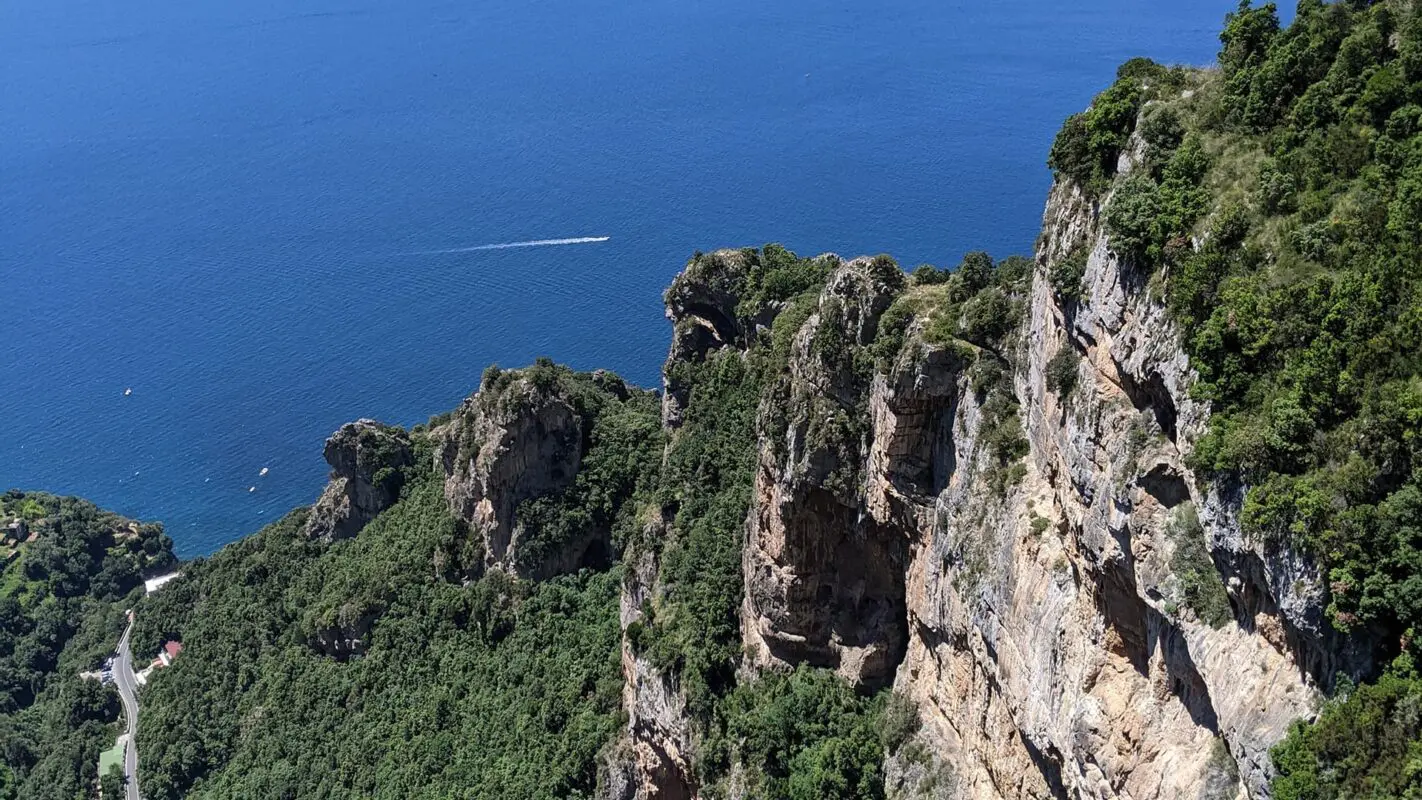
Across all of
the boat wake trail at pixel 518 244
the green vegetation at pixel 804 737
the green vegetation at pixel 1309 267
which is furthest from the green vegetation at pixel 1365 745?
the boat wake trail at pixel 518 244

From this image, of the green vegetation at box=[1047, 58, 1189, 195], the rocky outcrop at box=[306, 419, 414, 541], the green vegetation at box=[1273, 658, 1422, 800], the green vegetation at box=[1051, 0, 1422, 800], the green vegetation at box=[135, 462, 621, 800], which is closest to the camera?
the green vegetation at box=[1273, 658, 1422, 800]

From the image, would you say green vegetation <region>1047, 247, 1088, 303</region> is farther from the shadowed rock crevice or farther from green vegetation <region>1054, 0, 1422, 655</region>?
the shadowed rock crevice

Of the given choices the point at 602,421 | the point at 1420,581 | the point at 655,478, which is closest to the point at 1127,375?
the point at 1420,581

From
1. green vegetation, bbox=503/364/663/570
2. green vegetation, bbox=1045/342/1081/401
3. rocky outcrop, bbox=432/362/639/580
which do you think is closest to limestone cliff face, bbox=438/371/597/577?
rocky outcrop, bbox=432/362/639/580

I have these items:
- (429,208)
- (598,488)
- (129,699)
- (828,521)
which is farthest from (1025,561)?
(429,208)

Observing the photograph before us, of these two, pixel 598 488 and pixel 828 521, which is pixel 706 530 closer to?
pixel 828 521

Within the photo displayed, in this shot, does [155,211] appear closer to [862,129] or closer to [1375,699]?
[862,129]
